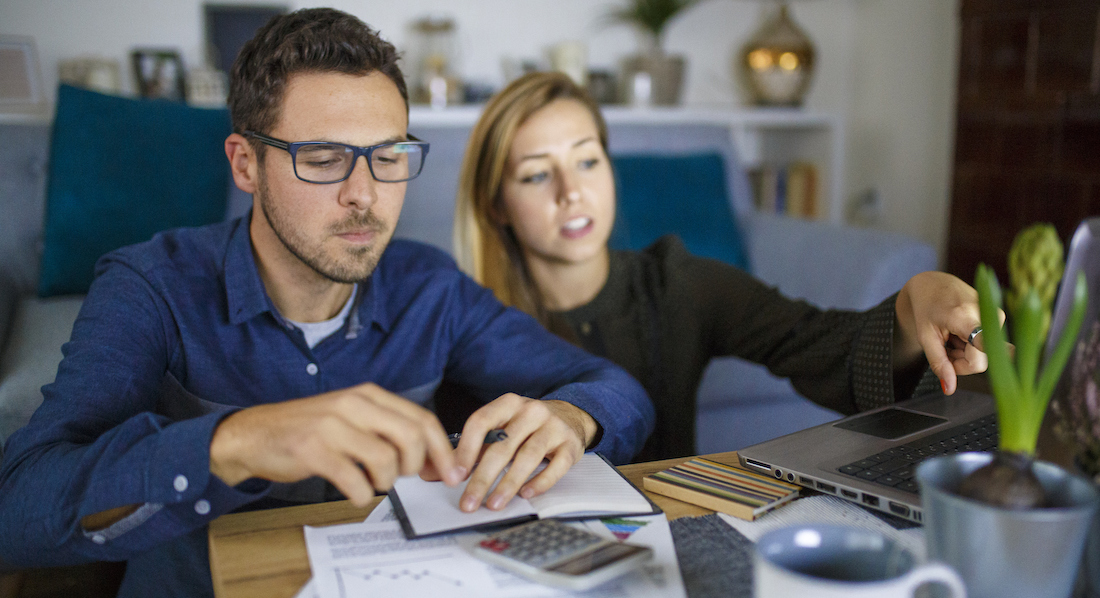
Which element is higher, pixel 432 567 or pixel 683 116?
pixel 683 116

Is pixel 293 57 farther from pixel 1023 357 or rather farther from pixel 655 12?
pixel 655 12

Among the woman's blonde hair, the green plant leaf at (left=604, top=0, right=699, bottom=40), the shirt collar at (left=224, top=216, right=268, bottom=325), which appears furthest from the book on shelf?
the shirt collar at (left=224, top=216, right=268, bottom=325)

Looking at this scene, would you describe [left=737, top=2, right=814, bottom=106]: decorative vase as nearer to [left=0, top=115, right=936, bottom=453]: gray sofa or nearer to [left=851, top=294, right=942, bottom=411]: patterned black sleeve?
[left=0, top=115, right=936, bottom=453]: gray sofa

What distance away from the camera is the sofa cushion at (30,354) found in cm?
137

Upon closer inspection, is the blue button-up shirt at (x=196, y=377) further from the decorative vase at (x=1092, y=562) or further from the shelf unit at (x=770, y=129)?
the shelf unit at (x=770, y=129)

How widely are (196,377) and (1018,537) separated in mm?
940

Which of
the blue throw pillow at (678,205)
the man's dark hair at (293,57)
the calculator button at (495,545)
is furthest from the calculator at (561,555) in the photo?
the blue throw pillow at (678,205)

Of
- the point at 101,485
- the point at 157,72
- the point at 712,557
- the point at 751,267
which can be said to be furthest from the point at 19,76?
the point at 712,557

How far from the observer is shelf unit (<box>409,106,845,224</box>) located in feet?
10.1

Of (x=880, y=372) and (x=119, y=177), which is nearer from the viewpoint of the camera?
(x=880, y=372)

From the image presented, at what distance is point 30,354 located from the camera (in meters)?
1.50

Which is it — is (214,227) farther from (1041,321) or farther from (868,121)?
(868,121)

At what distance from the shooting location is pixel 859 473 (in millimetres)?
750

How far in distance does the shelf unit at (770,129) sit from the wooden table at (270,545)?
227cm
